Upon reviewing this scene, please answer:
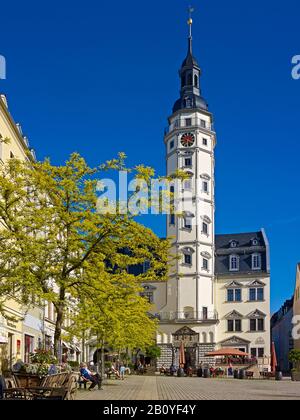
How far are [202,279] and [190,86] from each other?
84.9 ft

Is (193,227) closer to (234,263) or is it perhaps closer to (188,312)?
(234,263)

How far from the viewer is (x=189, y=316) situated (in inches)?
3187

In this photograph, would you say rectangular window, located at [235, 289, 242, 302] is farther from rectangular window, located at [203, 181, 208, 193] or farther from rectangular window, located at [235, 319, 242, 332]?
rectangular window, located at [203, 181, 208, 193]

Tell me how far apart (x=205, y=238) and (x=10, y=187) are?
6003cm

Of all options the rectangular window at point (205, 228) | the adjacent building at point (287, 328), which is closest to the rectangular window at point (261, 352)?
the adjacent building at point (287, 328)

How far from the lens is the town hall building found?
8081 centimetres

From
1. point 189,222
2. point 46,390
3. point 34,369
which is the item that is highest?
point 189,222

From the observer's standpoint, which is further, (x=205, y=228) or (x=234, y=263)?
(x=234, y=263)

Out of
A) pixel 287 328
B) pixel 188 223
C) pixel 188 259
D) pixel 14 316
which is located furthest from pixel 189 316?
pixel 14 316

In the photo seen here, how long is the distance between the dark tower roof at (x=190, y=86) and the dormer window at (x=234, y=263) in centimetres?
1945

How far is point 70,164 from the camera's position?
25.2m
